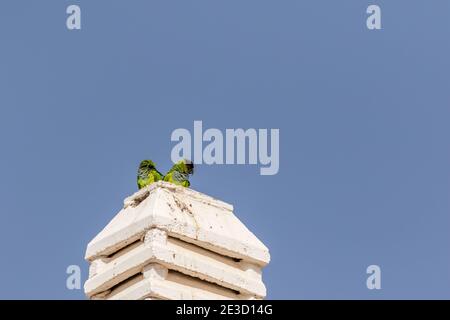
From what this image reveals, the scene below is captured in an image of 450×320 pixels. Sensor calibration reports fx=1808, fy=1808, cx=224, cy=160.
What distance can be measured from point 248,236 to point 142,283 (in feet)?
5.17

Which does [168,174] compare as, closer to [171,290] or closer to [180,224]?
[180,224]

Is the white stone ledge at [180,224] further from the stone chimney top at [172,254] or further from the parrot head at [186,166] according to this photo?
the parrot head at [186,166]

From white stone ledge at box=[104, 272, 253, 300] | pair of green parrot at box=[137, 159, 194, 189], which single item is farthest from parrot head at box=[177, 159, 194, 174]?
white stone ledge at box=[104, 272, 253, 300]

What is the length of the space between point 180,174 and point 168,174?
0.45 ft

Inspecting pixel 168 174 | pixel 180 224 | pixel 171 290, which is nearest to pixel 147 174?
pixel 168 174

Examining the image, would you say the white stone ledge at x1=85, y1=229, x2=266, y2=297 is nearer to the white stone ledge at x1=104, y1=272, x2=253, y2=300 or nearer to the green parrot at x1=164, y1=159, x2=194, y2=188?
the white stone ledge at x1=104, y1=272, x2=253, y2=300

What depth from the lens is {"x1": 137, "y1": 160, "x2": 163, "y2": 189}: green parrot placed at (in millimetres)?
19938

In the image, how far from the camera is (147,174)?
20000 millimetres

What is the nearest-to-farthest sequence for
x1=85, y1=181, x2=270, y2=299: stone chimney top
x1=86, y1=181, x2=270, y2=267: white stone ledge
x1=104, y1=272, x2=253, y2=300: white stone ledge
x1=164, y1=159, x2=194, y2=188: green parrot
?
x1=104, y1=272, x2=253, y2=300: white stone ledge → x1=85, y1=181, x2=270, y2=299: stone chimney top → x1=86, y1=181, x2=270, y2=267: white stone ledge → x1=164, y1=159, x2=194, y2=188: green parrot

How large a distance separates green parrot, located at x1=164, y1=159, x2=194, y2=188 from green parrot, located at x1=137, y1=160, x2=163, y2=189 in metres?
0.12

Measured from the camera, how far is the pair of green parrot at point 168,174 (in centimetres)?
A: 1986

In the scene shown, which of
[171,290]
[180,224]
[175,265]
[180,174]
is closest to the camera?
[171,290]
